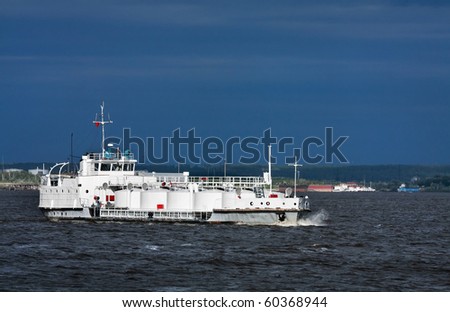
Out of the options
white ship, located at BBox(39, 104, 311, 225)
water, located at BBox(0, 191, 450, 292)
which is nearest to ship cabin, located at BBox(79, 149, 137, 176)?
white ship, located at BBox(39, 104, 311, 225)

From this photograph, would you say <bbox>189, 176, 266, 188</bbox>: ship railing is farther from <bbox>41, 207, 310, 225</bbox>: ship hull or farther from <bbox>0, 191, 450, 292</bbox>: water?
<bbox>0, 191, 450, 292</bbox>: water

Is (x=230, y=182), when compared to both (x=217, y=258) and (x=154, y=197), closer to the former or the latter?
(x=154, y=197)

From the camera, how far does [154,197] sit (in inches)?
3403

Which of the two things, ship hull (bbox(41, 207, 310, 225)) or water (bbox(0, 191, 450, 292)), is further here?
ship hull (bbox(41, 207, 310, 225))

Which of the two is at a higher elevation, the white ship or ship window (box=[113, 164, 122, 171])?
ship window (box=[113, 164, 122, 171])

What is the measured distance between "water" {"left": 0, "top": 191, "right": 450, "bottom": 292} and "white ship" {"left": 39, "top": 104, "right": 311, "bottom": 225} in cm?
149

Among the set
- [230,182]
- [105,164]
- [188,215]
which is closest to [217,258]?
[188,215]

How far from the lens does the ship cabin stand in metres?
90.4

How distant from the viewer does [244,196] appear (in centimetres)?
8319

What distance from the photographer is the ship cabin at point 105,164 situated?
9044 cm

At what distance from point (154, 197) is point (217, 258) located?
28.7 m

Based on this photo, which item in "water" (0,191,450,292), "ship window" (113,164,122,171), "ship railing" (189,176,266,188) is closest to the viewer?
"water" (0,191,450,292)

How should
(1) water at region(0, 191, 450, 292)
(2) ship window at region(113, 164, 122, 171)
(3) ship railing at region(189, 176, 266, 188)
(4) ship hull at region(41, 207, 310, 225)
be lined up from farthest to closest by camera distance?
(2) ship window at region(113, 164, 122, 171)
(3) ship railing at region(189, 176, 266, 188)
(4) ship hull at region(41, 207, 310, 225)
(1) water at region(0, 191, 450, 292)

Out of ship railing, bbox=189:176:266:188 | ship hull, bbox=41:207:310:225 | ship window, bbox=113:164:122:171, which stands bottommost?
ship hull, bbox=41:207:310:225
